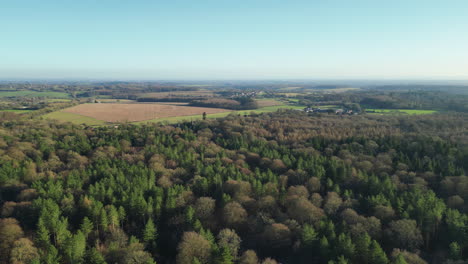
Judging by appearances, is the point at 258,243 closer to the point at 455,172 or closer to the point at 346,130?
the point at 455,172

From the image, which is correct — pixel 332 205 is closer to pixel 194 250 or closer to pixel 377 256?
pixel 377 256

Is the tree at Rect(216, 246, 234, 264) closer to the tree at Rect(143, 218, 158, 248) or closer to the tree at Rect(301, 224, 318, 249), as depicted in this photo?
the tree at Rect(301, 224, 318, 249)

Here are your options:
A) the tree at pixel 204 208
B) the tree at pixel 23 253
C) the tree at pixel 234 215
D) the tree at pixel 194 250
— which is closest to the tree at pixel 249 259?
the tree at pixel 194 250

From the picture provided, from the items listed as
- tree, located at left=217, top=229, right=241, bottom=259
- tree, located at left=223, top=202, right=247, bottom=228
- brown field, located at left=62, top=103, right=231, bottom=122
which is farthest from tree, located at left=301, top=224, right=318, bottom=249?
brown field, located at left=62, top=103, right=231, bottom=122

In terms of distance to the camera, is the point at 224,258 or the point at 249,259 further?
the point at 249,259

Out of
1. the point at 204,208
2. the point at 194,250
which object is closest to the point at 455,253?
the point at 194,250

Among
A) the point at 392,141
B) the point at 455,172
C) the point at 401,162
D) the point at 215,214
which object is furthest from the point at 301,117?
the point at 215,214

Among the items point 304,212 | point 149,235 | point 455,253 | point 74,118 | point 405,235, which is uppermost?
point 74,118

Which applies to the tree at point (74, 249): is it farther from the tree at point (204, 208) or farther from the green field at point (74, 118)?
the green field at point (74, 118)
